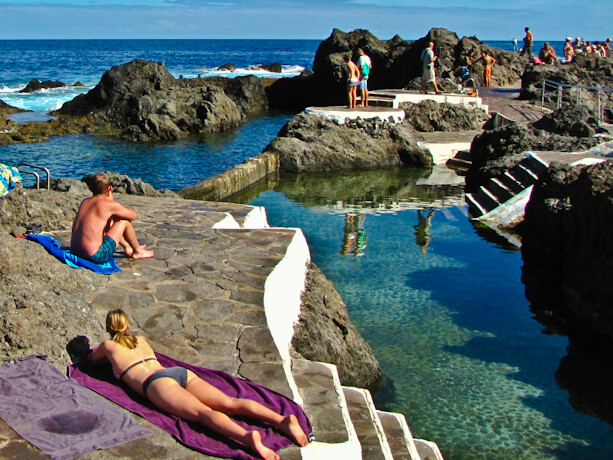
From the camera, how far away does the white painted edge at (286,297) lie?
18.2 feet

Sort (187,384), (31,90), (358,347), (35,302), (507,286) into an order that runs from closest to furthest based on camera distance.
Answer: (187,384) < (35,302) < (358,347) < (507,286) < (31,90)

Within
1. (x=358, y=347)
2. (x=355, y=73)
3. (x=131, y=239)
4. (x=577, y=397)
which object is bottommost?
(x=577, y=397)

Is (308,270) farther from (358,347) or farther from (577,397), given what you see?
(577,397)

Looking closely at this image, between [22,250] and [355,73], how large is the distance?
A: 16.1m

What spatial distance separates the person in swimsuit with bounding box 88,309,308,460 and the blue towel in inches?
66.0

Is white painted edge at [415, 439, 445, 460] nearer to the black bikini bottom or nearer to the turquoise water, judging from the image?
the turquoise water

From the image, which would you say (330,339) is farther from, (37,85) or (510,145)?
(37,85)

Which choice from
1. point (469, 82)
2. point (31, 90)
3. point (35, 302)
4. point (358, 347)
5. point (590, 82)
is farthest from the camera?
point (31, 90)

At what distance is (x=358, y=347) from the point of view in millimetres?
7258

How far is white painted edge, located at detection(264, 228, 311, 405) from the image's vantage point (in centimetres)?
555

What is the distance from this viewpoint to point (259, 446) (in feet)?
13.0

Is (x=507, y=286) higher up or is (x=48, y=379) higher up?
(x=48, y=379)

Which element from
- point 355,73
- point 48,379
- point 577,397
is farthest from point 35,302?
point 355,73

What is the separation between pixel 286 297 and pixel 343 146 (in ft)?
46.5
